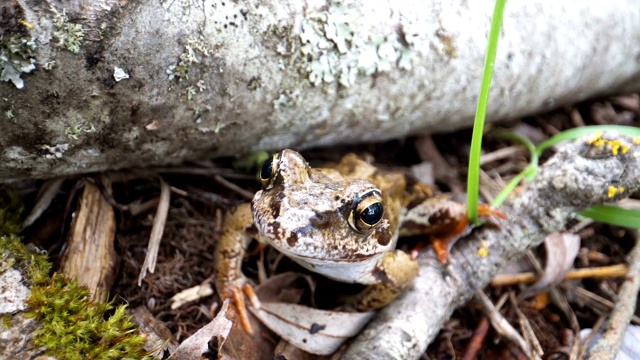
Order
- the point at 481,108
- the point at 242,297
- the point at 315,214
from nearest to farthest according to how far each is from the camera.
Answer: the point at 315,214 < the point at 481,108 < the point at 242,297

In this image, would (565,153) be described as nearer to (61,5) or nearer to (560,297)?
(560,297)

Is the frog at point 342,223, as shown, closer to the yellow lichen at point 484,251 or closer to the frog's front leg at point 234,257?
the frog's front leg at point 234,257

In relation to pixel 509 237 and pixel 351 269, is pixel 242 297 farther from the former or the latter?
pixel 509 237

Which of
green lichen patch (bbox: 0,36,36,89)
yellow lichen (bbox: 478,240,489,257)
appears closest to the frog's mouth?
yellow lichen (bbox: 478,240,489,257)

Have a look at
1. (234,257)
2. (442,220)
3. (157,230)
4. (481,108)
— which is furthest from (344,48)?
(157,230)

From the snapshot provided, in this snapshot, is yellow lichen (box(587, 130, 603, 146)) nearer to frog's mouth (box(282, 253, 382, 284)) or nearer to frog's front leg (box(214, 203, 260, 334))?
frog's mouth (box(282, 253, 382, 284))

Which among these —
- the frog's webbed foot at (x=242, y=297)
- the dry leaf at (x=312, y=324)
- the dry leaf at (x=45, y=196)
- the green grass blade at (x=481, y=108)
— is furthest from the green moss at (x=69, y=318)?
the green grass blade at (x=481, y=108)

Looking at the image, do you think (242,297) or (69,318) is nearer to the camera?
(69,318)
